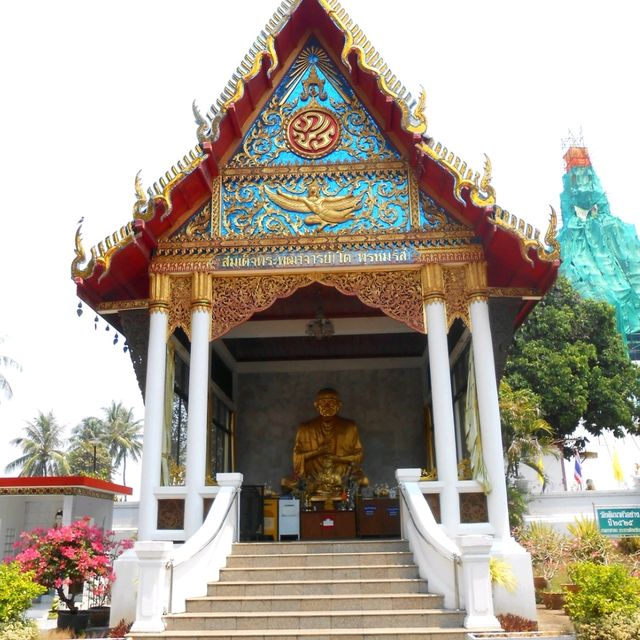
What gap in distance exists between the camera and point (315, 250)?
9.86 m

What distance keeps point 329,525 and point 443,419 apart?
2548 mm

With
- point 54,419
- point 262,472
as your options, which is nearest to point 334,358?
point 262,472

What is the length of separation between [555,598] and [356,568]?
420 centimetres

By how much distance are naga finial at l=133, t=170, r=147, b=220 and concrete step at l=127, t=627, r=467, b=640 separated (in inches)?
198

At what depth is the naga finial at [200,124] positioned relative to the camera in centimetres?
977

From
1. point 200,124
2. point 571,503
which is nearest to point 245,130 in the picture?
point 200,124

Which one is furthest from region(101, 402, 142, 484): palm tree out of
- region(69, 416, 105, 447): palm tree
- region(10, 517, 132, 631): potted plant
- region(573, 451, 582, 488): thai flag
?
region(10, 517, 132, 631): potted plant

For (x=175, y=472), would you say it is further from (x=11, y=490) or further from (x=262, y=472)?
(x=11, y=490)

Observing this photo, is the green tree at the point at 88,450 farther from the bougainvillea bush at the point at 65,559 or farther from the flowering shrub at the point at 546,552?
the bougainvillea bush at the point at 65,559

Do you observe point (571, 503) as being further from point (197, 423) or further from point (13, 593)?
point (13, 593)

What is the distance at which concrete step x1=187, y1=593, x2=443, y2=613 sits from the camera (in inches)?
287

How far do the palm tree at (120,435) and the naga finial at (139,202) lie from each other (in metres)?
49.3

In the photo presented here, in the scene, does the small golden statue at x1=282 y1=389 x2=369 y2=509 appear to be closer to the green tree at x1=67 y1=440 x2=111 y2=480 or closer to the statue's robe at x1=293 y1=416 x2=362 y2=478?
the statue's robe at x1=293 y1=416 x2=362 y2=478

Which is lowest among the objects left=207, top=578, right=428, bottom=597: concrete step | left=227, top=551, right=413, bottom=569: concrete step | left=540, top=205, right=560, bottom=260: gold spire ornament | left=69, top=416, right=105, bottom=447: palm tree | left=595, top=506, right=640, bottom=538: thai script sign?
left=207, top=578, right=428, bottom=597: concrete step
